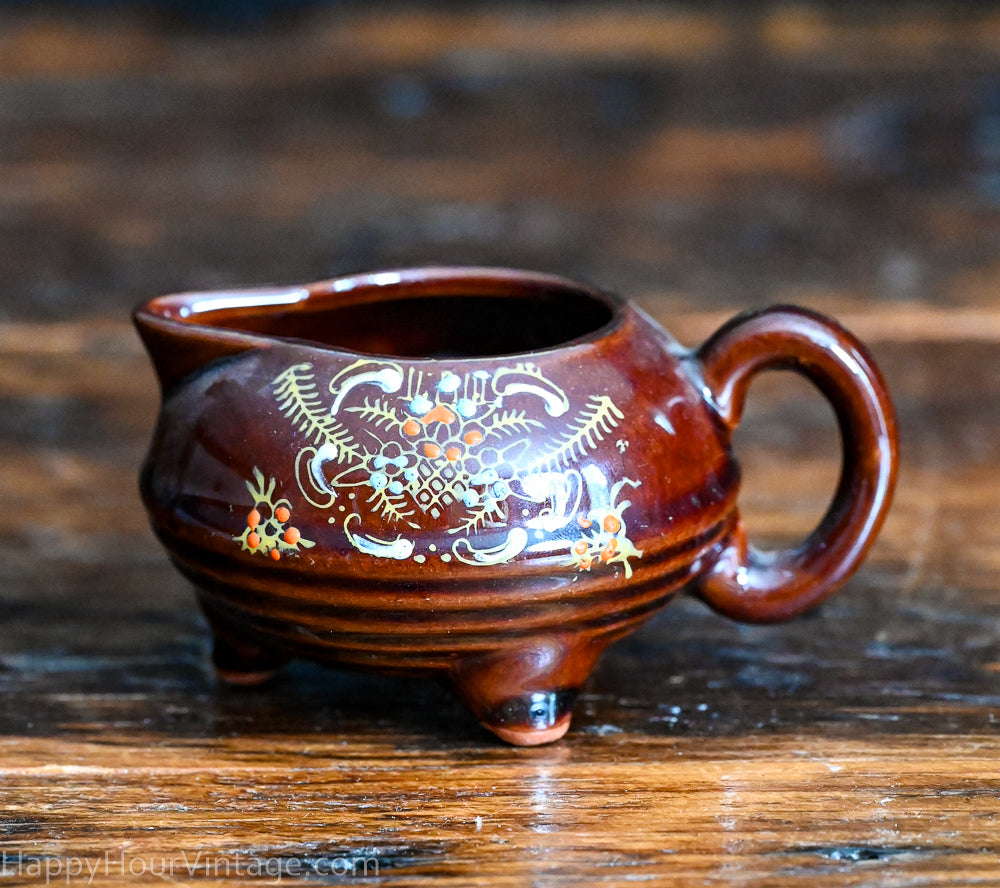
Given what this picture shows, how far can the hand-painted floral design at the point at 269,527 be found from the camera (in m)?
0.69

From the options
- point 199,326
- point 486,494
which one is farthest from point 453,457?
point 199,326

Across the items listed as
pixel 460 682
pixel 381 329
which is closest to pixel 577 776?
pixel 460 682

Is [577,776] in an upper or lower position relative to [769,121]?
lower

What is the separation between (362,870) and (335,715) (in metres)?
0.15

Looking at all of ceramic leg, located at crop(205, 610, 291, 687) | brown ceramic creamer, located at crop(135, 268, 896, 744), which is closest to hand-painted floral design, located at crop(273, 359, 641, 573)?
brown ceramic creamer, located at crop(135, 268, 896, 744)

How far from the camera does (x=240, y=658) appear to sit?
0.79 metres

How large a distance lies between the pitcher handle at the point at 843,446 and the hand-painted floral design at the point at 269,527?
224 millimetres

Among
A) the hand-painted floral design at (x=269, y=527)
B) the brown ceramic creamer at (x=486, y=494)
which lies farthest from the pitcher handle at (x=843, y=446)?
the hand-painted floral design at (x=269, y=527)

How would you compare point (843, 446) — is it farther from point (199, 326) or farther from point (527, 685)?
point (199, 326)

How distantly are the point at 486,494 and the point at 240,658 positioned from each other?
0.19 metres

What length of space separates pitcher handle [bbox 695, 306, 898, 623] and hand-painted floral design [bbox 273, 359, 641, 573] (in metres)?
0.10

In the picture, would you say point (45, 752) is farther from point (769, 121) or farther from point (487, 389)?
point (769, 121)

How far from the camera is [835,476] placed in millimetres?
1210

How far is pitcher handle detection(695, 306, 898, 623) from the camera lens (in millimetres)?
768
